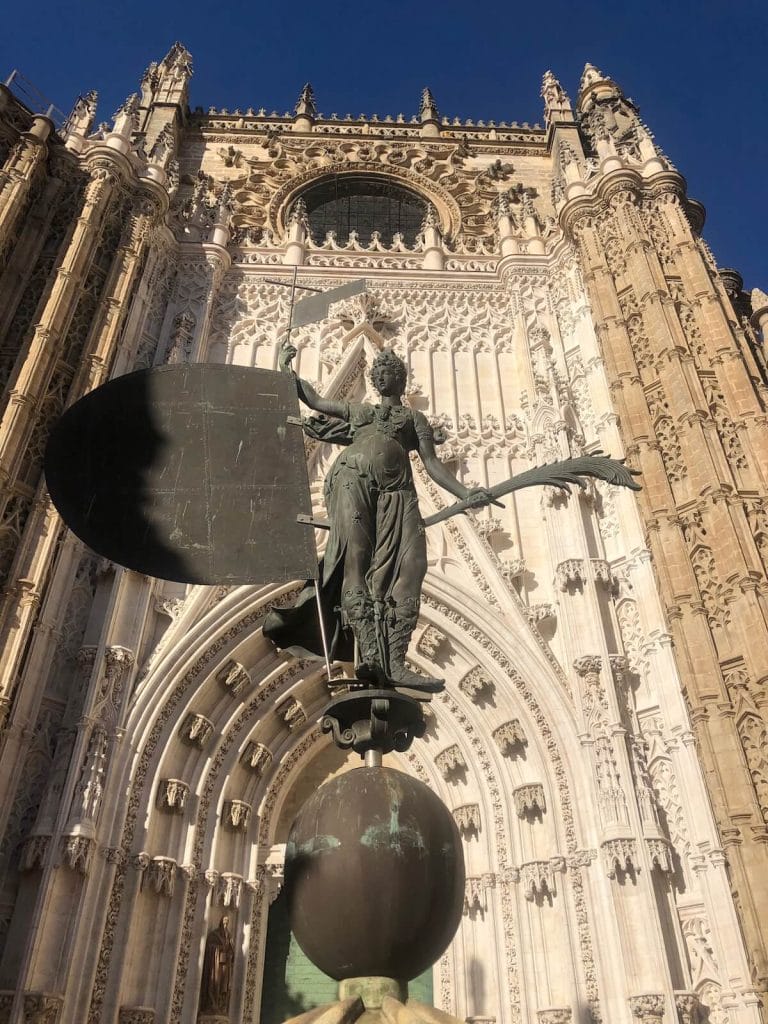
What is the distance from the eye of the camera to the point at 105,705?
10.6m

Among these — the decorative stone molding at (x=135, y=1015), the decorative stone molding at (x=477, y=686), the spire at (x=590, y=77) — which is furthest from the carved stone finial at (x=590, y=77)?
the decorative stone molding at (x=135, y=1015)

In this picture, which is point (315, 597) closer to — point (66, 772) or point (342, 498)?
point (342, 498)

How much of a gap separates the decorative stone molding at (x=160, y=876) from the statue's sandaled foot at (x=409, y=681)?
23.1 feet

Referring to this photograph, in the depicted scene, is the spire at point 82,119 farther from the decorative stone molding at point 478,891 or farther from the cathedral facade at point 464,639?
the decorative stone molding at point 478,891

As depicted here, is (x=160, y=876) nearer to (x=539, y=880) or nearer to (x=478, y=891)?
(x=478, y=891)

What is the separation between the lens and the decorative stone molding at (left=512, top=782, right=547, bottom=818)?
10.8 meters

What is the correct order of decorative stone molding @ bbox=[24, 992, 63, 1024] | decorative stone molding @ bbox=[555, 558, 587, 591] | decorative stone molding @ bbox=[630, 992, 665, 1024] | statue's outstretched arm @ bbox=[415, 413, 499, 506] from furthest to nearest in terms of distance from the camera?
decorative stone molding @ bbox=[555, 558, 587, 591] → decorative stone molding @ bbox=[630, 992, 665, 1024] → decorative stone molding @ bbox=[24, 992, 63, 1024] → statue's outstretched arm @ bbox=[415, 413, 499, 506]

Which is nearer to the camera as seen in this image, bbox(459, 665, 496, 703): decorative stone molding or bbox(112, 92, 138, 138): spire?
bbox(459, 665, 496, 703): decorative stone molding

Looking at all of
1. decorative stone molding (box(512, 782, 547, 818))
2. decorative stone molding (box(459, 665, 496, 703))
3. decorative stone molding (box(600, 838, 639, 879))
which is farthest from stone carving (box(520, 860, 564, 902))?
decorative stone molding (box(459, 665, 496, 703))

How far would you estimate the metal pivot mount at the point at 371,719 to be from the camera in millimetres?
4180

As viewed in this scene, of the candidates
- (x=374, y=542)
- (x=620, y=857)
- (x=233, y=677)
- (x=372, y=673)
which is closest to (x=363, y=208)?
(x=233, y=677)

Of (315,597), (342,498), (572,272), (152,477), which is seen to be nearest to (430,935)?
(315,597)

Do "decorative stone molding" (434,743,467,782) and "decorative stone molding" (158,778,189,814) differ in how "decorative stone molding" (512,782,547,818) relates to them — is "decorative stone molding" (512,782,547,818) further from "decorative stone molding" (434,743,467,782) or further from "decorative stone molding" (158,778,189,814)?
"decorative stone molding" (158,778,189,814)

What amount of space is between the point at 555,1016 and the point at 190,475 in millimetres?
7717
